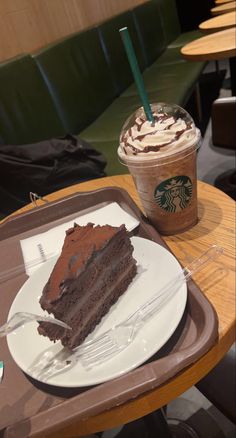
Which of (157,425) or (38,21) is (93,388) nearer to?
(157,425)

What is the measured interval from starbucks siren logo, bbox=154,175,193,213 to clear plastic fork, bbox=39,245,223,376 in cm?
18

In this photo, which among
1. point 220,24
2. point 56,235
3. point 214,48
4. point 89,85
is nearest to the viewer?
point 56,235

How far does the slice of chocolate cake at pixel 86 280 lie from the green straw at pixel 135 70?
314mm

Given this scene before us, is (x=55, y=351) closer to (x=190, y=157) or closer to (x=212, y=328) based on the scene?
(x=212, y=328)

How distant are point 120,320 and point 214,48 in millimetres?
1904

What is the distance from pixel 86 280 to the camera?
2.36 ft

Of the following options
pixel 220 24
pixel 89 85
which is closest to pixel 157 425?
pixel 89 85

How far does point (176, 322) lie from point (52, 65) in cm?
227

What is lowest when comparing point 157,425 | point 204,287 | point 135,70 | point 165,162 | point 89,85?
point 157,425

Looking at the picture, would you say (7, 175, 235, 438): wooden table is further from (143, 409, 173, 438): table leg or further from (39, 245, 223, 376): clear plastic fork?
(143, 409, 173, 438): table leg

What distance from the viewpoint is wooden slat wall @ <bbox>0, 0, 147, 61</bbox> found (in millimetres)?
2367

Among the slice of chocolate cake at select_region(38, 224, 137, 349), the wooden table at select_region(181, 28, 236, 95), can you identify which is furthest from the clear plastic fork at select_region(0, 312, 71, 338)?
the wooden table at select_region(181, 28, 236, 95)

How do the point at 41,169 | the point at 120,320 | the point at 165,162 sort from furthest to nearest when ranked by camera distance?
1. the point at 41,169
2. the point at 165,162
3. the point at 120,320

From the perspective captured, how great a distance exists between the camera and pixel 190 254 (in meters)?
0.87
